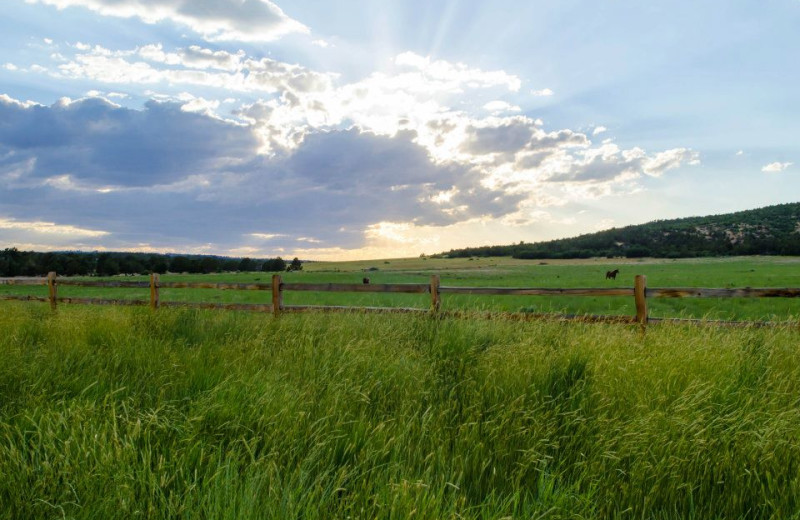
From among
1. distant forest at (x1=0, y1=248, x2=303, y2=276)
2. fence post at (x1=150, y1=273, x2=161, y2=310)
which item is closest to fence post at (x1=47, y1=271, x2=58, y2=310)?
fence post at (x1=150, y1=273, x2=161, y2=310)

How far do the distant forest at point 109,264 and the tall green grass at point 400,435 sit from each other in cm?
7743

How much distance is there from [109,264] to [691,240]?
429 feet

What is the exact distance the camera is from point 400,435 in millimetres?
3297

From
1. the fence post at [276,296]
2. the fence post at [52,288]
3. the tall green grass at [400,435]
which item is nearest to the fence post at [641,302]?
the tall green grass at [400,435]

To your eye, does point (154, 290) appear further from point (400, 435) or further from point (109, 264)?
point (109, 264)

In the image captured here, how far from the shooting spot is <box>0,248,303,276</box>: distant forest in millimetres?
77188

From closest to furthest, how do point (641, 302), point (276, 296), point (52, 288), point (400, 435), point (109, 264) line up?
1. point (400, 435)
2. point (641, 302)
3. point (276, 296)
4. point (52, 288)
5. point (109, 264)

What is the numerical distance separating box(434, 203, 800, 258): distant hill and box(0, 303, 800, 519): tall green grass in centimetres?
10736

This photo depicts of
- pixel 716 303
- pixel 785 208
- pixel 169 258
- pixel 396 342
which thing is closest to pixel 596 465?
pixel 396 342

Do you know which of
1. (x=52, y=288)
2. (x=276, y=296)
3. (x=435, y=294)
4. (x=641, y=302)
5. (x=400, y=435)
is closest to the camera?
(x=400, y=435)

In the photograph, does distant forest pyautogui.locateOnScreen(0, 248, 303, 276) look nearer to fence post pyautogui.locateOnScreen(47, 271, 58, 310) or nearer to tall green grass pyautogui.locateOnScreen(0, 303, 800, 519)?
fence post pyautogui.locateOnScreen(47, 271, 58, 310)

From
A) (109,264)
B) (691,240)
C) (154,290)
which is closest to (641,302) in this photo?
(154,290)

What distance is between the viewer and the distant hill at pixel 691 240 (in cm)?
10725

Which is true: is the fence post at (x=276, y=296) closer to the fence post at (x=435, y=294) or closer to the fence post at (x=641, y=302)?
the fence post at (x=435, y=294)
